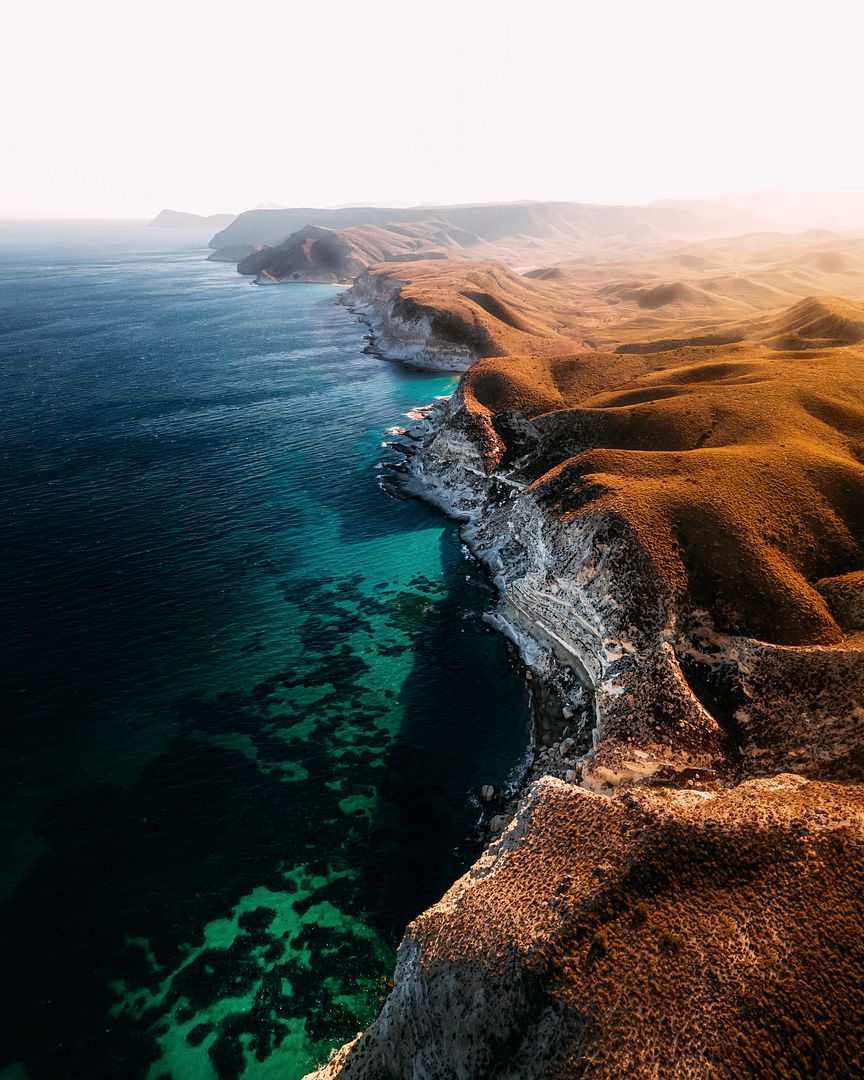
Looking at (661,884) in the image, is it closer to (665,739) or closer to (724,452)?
(665,739)

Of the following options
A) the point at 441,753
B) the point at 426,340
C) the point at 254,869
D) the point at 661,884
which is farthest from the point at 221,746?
the point at 426,340

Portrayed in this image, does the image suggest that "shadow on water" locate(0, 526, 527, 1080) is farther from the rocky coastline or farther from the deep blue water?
the rocky coastline

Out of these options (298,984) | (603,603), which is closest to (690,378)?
(603,603)

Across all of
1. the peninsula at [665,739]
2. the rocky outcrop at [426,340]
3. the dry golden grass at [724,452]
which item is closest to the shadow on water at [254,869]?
the peninsula at [665,739]

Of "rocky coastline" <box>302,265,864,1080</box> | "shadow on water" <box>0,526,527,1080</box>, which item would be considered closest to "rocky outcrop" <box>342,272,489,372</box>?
"rocky coastline" <box>302,265,864,1080</box>

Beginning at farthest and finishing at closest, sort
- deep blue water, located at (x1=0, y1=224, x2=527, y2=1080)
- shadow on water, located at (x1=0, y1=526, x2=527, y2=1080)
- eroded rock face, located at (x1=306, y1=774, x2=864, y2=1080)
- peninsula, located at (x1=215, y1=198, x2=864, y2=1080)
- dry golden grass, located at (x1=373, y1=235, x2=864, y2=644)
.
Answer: dry golden grass, located at (x1=373, y1=235, x2=864, y2=644) < deep blue water, located at (x1=0, y1=224, x2=527, y2=1080) < shadow on water, located at (x1=0, y1=526, x2=527, y2=1080) < peninsula, located at (x1=215, y1=198, x2=864, y2=1080) < eroded rock face, located at (x1=306, y1=774, x2=864, y2=1080)

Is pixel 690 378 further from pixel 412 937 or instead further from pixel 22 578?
pixel 22 578

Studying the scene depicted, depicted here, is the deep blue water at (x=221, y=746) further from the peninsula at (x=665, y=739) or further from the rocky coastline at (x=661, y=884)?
the rocky coastline at (x=661, y=884)
